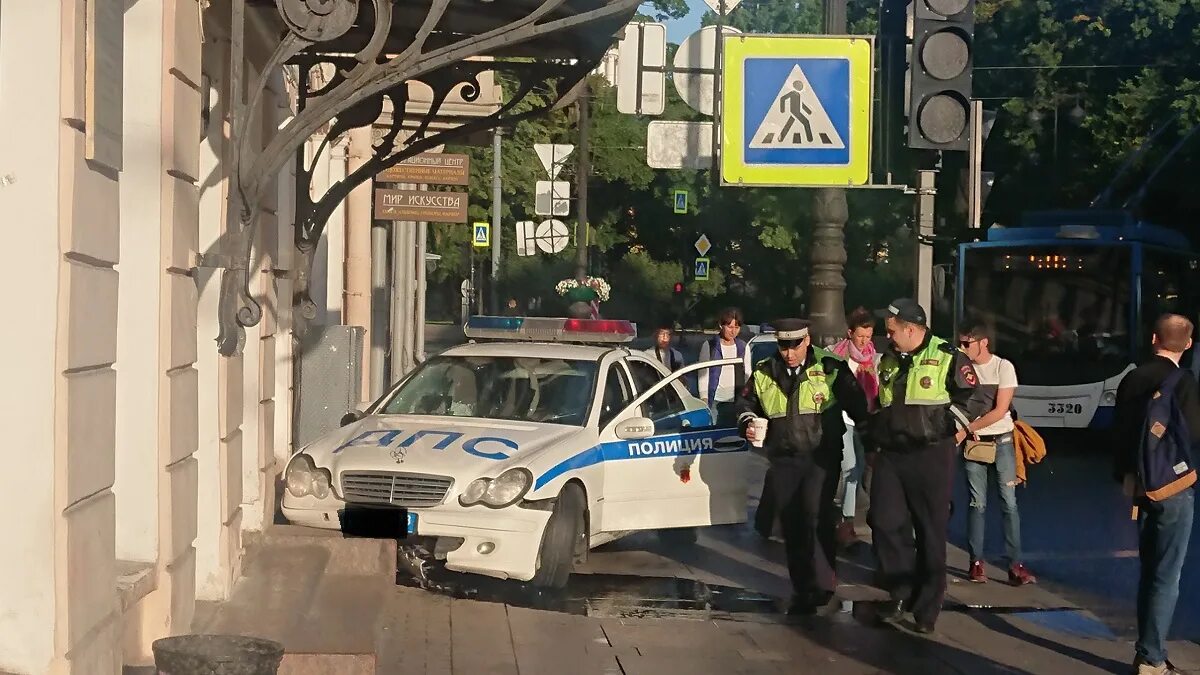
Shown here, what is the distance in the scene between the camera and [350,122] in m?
10.8

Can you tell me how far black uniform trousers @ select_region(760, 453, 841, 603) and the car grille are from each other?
1.98 meters

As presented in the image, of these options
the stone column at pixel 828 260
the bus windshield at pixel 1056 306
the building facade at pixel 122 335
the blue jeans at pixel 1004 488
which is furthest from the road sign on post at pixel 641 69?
the bus windshield at pixel 1056 306

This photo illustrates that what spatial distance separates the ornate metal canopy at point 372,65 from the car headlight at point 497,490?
192cm

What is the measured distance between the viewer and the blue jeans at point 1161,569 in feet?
25.3

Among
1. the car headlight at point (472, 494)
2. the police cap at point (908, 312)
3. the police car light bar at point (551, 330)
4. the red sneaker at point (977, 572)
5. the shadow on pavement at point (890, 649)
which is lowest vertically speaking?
the shadow on pavement at point (890, 649)

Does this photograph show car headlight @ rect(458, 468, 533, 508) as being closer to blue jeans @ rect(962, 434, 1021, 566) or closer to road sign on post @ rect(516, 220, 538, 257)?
blue jeans @ rect(962, 434, 1021, 566)

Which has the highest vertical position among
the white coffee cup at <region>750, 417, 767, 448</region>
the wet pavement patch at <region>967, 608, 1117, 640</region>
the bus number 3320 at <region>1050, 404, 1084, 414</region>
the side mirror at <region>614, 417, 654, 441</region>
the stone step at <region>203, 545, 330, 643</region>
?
the white coffee cup at <region>750, 417, 767, 448</region>

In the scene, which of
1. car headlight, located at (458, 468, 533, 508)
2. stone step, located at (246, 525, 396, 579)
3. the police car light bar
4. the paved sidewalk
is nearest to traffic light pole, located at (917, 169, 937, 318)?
the police car light bar

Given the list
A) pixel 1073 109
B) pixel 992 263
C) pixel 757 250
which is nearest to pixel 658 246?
pixel 757 250

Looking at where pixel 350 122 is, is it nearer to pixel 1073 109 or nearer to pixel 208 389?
pixel 208 389

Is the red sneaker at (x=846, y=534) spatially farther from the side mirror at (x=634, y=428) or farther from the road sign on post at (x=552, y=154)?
the road sign on post at (x=552, y=154)

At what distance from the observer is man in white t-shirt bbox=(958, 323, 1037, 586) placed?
10547mm

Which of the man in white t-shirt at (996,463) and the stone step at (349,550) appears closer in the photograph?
the stone step at (349,550)

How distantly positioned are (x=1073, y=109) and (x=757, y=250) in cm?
2053
